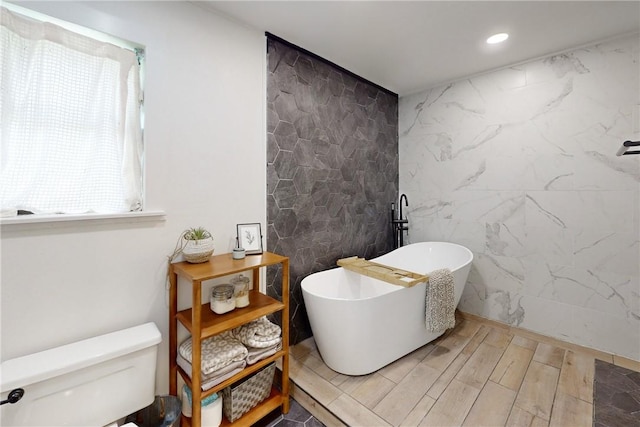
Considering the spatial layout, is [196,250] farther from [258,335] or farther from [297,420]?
[297,420]

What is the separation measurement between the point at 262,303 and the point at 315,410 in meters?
0.74

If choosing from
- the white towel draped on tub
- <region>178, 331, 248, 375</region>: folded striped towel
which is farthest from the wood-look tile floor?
<region>178, 331, 248, 375</region>: folded striped towel

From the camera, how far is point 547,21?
6.19ft

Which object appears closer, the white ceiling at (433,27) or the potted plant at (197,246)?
the potted plant at (197,246)

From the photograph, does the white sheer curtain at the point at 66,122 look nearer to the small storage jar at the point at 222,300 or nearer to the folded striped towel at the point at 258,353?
the small storage jar at the point at 222,300

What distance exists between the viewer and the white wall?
1242mm

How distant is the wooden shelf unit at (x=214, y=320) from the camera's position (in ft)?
4.41

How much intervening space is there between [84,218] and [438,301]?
2.26 m

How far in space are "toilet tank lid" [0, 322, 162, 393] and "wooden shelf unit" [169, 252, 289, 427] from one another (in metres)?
0.21

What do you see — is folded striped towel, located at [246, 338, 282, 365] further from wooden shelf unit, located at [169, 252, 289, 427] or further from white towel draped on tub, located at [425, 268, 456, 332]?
white towel draped on tub, located at [425, 268, 456, 332]

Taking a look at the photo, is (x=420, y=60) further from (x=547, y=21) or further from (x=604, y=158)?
(x=604, y=158)

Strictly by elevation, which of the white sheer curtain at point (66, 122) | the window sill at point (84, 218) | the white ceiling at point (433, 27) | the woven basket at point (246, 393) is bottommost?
the woven basket at point (246, 393)

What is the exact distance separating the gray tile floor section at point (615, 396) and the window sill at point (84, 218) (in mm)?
2745

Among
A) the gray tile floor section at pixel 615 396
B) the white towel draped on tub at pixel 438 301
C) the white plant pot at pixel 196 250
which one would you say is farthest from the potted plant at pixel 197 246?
the gray tile floor section at pixel 615 396
